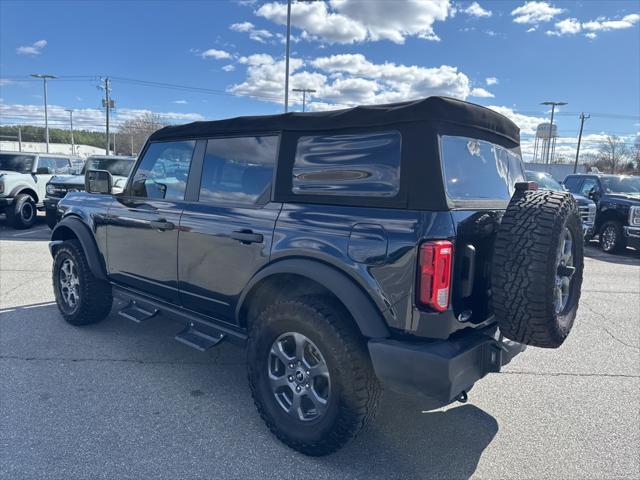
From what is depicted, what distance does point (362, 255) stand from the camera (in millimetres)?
2307

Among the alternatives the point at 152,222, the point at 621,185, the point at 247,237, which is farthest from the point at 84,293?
the point at 621,185

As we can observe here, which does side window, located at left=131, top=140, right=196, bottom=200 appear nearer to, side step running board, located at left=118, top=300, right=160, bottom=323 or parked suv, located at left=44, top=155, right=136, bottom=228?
side step running board, located at left=118, top=300, right=160, bottom=323

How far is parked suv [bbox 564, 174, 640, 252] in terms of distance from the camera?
9789 mm

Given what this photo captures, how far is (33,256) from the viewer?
26.3ft

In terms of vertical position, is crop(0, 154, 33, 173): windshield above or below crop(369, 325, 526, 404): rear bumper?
above

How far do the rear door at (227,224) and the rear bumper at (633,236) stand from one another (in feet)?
32.2

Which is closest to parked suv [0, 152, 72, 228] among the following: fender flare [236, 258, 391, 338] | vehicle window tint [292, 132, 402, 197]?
vehicle window tint [292, 132, 402, 197]

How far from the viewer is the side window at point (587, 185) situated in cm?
1142

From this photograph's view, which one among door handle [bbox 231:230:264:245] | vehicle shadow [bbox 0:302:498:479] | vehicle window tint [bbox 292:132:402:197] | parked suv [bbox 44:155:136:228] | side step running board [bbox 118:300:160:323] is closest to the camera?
vehicle window tint [bbox 292:132:402:197]

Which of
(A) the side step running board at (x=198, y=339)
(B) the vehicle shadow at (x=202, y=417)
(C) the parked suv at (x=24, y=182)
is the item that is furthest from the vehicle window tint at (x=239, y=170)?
(C) the parked suv at (x=24, y=182)

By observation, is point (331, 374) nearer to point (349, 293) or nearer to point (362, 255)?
point (349, 293)

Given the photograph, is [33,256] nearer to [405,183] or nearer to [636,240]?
[405,183]

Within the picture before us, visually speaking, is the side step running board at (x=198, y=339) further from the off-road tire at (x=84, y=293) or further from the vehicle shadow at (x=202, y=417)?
the off-road tire at (x=84, y=293)

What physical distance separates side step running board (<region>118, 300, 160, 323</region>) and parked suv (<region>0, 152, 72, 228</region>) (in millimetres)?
8967
